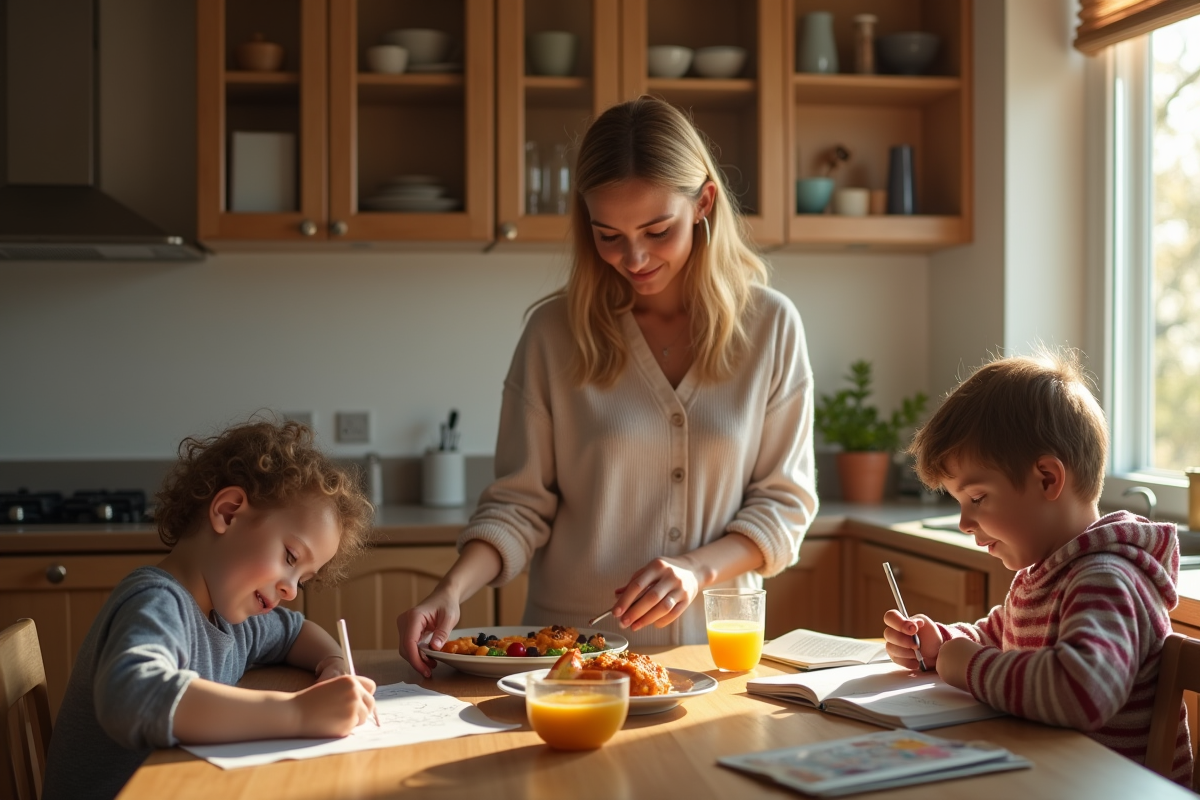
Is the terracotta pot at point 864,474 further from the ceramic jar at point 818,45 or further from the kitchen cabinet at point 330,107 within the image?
the kitchen cabinet at point 330,107

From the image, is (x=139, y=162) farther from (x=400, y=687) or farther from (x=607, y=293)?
(x=400, y=687)

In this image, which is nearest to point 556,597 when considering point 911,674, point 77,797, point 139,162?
point 911,674

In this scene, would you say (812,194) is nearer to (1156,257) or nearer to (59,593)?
(1156,257)

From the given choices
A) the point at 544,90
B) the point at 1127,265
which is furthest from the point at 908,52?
the point at 544,90

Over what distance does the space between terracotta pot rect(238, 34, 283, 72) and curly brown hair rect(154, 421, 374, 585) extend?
184 centimetres

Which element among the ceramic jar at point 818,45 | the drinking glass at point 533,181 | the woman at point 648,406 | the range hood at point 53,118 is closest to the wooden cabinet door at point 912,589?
the woman at point 648,406

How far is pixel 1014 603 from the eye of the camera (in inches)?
53.9

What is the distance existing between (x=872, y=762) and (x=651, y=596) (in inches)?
21.1

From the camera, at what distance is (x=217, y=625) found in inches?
55.5

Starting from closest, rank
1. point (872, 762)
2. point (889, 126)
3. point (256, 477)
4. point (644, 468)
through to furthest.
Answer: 1. point (872, 762)
2. point (256, 477)
3. point (644, 468)
4. point (889, 126)

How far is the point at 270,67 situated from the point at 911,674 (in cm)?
237

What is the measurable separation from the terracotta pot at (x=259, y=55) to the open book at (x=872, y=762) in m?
2.50

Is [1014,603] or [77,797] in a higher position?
[1014,603]

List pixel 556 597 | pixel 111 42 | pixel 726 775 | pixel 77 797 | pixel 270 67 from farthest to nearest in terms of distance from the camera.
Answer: pixel 111 42
pixel 270 67
pixel 556 597
pixel 77 797
pixel 726 775
